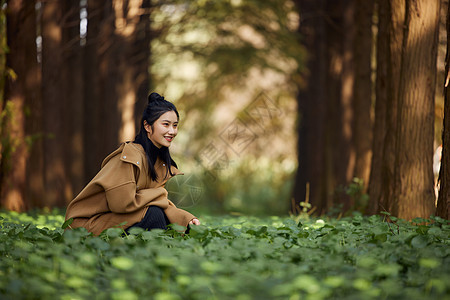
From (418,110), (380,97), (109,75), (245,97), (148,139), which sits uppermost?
(245,97)

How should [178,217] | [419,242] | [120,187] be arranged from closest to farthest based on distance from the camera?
1. [419,242]
2. [120,187]
3. [178,217]

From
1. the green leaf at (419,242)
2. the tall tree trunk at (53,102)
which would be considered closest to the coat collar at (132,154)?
the green leaf at (419,242)

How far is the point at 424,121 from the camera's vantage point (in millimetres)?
7098

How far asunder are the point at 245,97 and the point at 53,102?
1291cm

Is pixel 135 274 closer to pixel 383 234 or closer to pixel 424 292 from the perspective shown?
pixel 424 292

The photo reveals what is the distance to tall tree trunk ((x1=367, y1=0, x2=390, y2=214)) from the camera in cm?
823

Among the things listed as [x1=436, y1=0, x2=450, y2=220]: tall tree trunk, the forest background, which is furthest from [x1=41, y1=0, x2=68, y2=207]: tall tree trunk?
[x1=436, y1=0, x2=450, y2=220]: tall tree trunk

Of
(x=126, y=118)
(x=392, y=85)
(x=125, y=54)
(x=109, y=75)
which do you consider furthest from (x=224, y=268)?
(x=125, y=54)

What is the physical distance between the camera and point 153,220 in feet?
18.3

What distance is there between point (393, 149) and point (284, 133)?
1564cm

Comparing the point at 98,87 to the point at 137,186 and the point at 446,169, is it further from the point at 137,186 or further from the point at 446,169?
the point at 446,169

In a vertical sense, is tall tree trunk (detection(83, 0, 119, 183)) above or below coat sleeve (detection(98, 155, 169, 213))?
above

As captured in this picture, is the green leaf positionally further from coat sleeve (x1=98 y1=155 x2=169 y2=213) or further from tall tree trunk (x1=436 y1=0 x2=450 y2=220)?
coat sleeve (x1=98 y1=155 x2=169 y2=213)

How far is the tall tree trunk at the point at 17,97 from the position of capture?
1102cm
